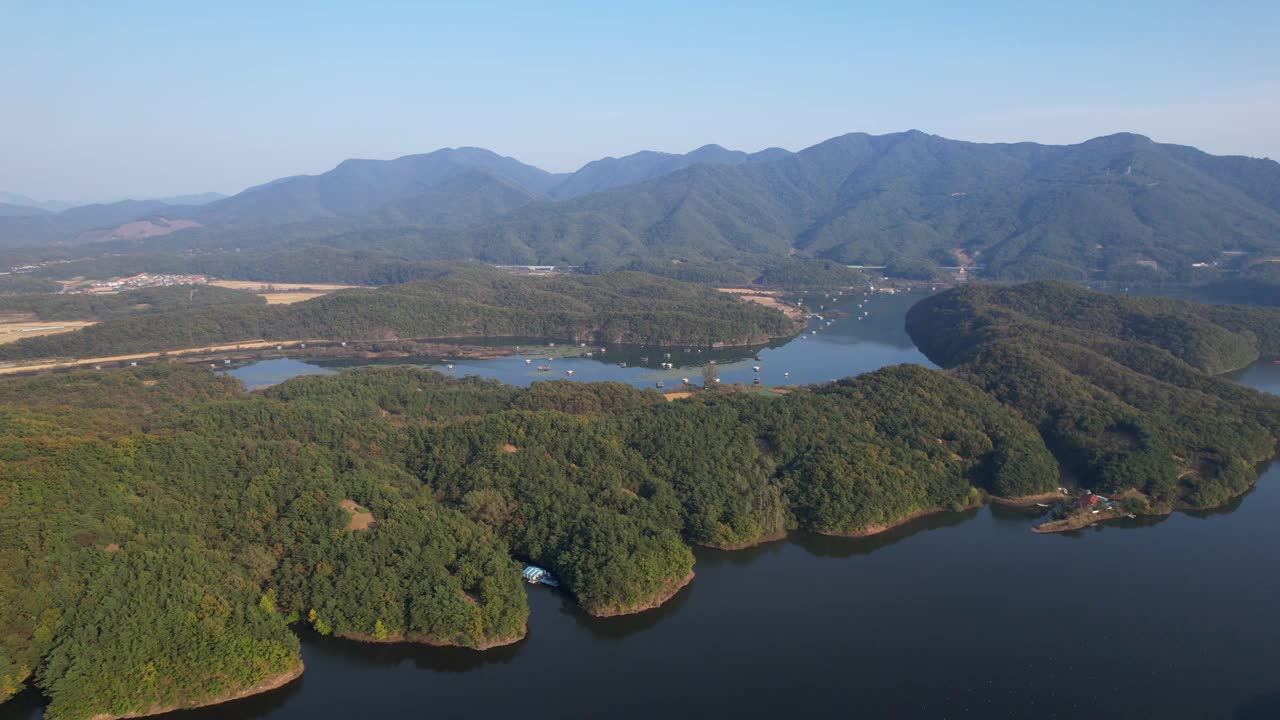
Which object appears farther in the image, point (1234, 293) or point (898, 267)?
point (898, 267)

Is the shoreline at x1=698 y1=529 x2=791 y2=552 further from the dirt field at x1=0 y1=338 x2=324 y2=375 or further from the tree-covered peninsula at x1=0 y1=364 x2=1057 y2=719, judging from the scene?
the dirt field at x1=0 y1=338 x2=324 y2=375

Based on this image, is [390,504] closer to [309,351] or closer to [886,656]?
[886,656]

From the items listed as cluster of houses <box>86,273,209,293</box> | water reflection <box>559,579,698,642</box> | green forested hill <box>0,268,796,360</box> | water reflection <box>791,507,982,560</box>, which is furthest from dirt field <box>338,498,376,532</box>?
cluster of houses <box>86,273,209,293</box>

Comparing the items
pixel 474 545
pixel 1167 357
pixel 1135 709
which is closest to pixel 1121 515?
pixel 1135 709

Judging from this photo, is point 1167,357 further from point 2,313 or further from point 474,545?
point 2,313

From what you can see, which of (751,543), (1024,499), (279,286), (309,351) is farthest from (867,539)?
(279,286)

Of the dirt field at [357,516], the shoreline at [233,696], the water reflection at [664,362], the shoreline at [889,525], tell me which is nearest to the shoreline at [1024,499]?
the shoreline at [889,525]

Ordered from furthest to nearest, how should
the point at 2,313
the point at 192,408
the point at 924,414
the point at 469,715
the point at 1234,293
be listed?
the point at 1234,293 → the point at 2,313 → the point at 924,414 → the point at 192,408 → the point at 469,715

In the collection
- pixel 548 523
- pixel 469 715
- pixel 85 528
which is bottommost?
pixel 469 715
